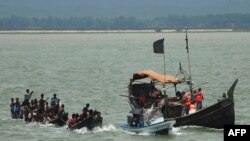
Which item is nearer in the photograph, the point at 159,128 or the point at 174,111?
the point at 159,128

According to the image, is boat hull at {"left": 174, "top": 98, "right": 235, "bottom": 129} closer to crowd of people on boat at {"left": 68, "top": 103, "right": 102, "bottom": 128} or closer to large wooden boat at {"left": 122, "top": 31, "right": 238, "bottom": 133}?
large wooden boat at {"left": 122, "top": 31, "right": 238, "bottom": 133}

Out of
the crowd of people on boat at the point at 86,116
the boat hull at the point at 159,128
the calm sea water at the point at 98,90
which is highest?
the crowd of people on boat at the point at 86,116

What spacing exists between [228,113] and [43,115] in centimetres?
991

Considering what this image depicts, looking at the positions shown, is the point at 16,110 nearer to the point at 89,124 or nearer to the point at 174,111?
the point at 89,124

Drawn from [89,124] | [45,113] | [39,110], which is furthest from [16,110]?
[89,124]

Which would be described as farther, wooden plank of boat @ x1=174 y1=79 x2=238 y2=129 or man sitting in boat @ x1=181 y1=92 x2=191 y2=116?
man sitting in boat @ x1=181 y1=92 x2=191 y2=116

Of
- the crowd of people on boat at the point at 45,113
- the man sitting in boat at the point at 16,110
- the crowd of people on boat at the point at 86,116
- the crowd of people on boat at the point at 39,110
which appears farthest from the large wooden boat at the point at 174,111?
the man sitting in boat at the point at 16,110

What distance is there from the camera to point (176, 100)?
39562mm

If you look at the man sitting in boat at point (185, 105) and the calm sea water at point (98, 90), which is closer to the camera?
the calm sea water at point (98, 90)

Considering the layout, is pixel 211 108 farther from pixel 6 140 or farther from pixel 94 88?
pixel 94 88

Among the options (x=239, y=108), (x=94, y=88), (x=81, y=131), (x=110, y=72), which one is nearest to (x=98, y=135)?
(x=81, y=131)

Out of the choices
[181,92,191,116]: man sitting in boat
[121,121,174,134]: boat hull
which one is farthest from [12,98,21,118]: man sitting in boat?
[181,92,191,116]: man sitting in boat

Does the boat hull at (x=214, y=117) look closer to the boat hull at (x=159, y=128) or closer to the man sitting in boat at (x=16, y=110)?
the boat hull at (x=159, y=128)

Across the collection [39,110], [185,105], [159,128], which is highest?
[185,105]
